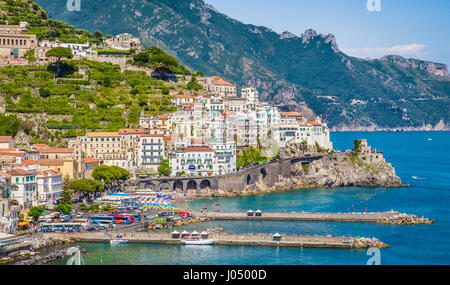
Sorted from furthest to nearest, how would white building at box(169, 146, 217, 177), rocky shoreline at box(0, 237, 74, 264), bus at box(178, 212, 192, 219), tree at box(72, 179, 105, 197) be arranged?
1. white building at box(169, 146, 217, 177)
2. tree at box(72, 179, 105, 197)
3. bus at box(178, 212, 192, 219)
4. rocky shoreline at box(0, 237, 74, 264)

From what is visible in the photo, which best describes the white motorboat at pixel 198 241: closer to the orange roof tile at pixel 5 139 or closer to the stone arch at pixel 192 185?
the stone arch at pixel 192 185

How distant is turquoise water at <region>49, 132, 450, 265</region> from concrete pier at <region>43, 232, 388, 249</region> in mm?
811

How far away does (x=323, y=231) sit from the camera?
1877 inches

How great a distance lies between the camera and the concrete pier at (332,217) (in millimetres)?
52594

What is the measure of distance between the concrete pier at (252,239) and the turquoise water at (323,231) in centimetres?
81

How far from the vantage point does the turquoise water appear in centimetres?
3950

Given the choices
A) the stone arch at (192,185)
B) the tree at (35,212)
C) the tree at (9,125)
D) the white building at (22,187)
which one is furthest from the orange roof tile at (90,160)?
the tree at (35,212)

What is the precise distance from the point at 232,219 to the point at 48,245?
1654 centimetres

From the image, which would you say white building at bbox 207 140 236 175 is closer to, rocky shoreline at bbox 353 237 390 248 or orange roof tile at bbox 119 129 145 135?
orange roof tile at bbox 119 129 145 135

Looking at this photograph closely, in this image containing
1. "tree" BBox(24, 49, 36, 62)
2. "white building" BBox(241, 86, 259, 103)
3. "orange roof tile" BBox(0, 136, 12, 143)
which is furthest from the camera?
"white building" BBox(241, 86, 259, 103)

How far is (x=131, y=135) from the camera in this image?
70.3 m

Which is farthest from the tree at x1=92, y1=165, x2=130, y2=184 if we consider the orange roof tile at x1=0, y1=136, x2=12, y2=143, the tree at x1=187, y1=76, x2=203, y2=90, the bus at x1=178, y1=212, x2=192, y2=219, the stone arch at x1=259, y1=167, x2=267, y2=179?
the tree at x1=187, y1=76, x2=203, y2=90

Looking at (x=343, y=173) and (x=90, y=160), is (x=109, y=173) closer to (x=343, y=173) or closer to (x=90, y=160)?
(x=90, y=160)
